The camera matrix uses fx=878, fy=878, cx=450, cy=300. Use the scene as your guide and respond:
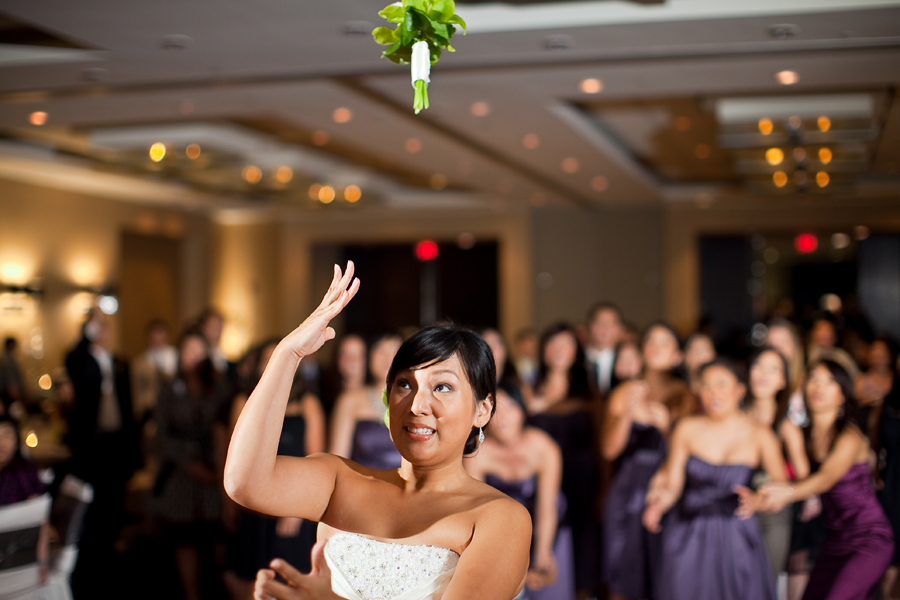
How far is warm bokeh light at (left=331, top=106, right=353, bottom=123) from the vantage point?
684 centimetres

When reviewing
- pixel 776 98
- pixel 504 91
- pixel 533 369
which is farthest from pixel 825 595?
pixel 533 369

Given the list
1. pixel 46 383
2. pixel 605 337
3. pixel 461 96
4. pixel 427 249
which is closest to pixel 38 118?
pixel 461 96

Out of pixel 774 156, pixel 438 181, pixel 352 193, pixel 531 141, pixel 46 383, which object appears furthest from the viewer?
pixel 438 181

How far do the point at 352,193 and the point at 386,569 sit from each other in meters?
9.91

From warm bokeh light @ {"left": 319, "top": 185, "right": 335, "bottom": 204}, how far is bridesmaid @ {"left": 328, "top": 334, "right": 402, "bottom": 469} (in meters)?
6.22

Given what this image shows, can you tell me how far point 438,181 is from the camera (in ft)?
37.7

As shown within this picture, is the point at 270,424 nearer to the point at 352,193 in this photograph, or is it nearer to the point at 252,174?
the point at 252,174

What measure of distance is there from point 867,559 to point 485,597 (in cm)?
306

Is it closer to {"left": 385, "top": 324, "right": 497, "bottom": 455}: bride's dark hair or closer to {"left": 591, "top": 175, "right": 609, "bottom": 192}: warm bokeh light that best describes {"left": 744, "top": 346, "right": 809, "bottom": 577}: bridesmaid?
{"left": 385, "top": 324, "right": 497, "bottom": 455}: bride's dark hair

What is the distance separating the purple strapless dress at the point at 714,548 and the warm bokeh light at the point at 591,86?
9.12 ft

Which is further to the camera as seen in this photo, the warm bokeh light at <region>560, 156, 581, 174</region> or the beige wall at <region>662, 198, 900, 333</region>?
the beige wall at <region>662, 198, 900, 333</region>

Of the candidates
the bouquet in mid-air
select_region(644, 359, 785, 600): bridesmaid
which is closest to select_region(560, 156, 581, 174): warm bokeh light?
select_region(644, 359, 785, 600): bridesmaid

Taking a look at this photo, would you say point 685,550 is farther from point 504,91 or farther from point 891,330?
point 891,330

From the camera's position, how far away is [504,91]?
6.15 meters
